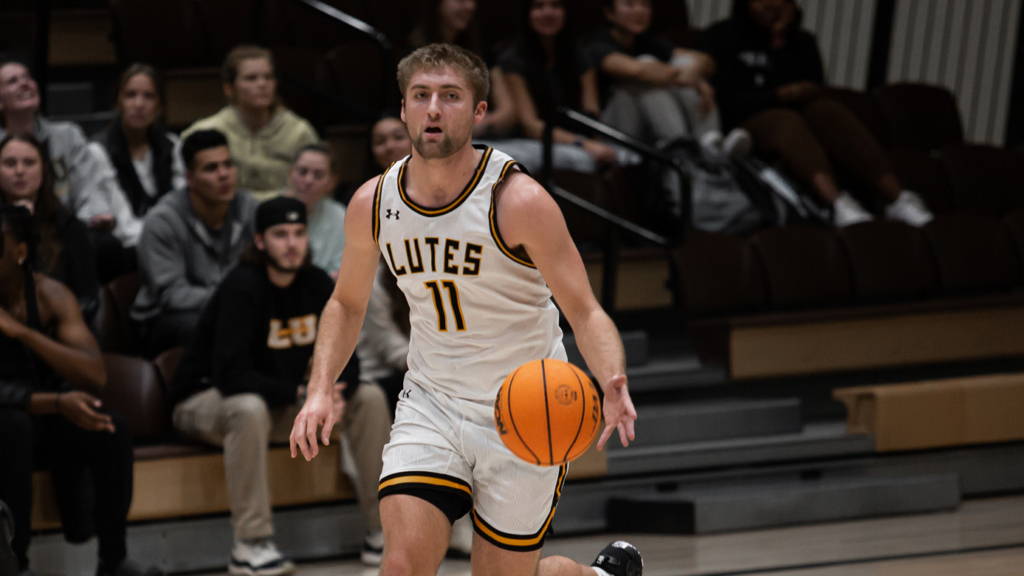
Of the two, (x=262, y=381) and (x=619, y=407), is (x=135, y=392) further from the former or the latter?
(x=619, y=407)

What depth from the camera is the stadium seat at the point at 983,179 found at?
25.1 ft

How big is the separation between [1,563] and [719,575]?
8.74 ft

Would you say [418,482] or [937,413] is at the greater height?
[418,482]

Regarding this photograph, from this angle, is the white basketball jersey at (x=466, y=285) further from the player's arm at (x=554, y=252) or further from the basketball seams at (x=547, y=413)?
the basketball seams at (x=547, y=413)

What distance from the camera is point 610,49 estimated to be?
686cm

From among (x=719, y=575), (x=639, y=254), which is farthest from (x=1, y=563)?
(x=639, y=254)

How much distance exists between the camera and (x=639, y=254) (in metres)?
6.38

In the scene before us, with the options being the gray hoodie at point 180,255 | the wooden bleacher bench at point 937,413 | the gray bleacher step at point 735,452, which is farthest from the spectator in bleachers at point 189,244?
the wooden bleacher bench at point 937,413

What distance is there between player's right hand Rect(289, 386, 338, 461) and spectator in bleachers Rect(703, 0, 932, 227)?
15.4ft

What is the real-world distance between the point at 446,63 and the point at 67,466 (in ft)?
9.01

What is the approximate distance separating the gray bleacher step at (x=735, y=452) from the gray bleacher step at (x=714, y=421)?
4cm

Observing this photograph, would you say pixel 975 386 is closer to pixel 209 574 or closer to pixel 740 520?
pixel 740 520

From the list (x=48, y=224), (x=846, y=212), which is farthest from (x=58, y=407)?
(x=846, y=212)

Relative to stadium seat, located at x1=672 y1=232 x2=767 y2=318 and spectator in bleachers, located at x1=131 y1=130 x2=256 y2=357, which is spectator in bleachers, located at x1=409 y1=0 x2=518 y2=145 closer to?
stadium seat, located at x1=672 y1=232 x2=767 y2=318
